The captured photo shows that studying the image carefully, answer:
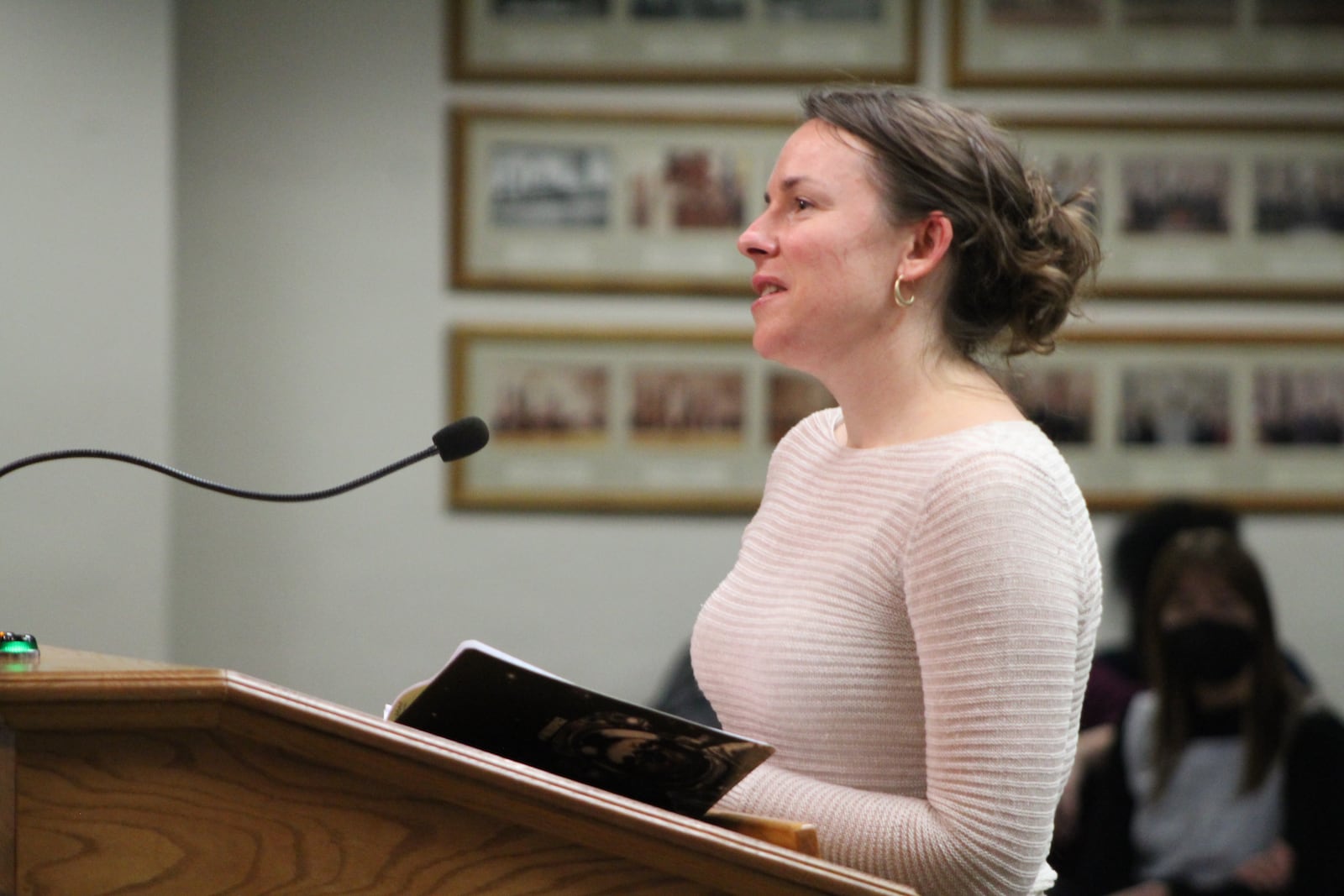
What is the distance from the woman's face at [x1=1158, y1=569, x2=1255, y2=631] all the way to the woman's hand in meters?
0.51

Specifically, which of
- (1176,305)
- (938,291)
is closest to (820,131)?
(938,291)

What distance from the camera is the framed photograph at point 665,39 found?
4.01 m

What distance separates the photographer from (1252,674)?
3.35m

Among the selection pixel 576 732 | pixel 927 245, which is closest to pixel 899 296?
pixel 927 245

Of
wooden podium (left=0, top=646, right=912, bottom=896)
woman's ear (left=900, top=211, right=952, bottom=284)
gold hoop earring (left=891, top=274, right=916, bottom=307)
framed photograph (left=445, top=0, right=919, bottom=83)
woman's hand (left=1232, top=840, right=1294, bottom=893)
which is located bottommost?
woman's hand (left=1232, top=840, right=1294, bottom=893)

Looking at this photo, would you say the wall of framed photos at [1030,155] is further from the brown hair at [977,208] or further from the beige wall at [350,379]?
the brown hair at [977,208]

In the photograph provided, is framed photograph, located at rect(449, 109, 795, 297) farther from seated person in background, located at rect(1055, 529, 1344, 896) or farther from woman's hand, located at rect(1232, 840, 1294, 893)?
woman's hand, located at rect(1232, 840, 1294, 893)

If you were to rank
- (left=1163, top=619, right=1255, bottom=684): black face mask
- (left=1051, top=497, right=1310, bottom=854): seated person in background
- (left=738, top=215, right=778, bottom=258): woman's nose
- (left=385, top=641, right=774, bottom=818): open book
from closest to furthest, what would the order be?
(left=385, top=641, right=774, bottom=818): open book → (left=738, top=215, right=778, bottom=258): woman's nose → (left=1163, top=619, right=1255, bottom=684): black face mask → (left=1051, top=497, right=1310, bottom=854): seated person in background

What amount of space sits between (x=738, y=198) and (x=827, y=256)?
8.59 ft

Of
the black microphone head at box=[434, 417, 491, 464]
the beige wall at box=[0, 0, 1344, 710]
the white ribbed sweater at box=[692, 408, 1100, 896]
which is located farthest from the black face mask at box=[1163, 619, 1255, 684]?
the black microphone head at box=[434, 417, 491, 464]

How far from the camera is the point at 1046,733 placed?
1271 millimetres

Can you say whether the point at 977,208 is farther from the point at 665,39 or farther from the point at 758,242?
the point at 665,39

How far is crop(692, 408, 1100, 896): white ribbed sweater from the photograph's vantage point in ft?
4.13

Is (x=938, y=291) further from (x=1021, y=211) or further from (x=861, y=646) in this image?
(x=861, y=646)
